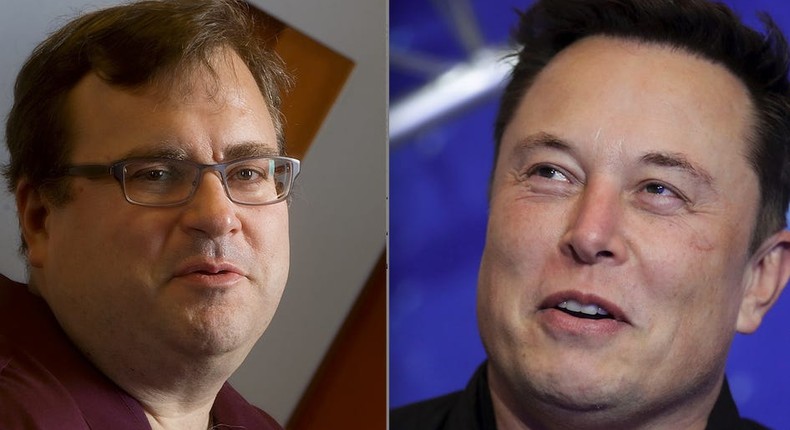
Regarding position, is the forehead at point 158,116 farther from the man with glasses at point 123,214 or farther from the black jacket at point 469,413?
the black jacket at point 469,413

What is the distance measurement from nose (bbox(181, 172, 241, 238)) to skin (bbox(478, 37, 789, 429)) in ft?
1.95

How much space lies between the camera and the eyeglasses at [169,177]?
5.71ft

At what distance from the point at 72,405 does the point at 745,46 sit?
135 centimetres

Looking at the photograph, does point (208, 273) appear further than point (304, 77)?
No

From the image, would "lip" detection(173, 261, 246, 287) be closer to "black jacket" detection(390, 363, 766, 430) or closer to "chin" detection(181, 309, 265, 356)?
"chin" detection(181, 309, 265, 356)

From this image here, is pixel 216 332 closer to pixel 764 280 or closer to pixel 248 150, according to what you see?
pixel 248 150

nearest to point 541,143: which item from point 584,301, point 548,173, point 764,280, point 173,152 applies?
point 548,173

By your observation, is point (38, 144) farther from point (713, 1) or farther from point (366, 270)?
point (713, 1)

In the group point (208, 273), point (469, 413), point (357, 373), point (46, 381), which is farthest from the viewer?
point (357, 373)

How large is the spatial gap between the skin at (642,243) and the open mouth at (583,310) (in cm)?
1

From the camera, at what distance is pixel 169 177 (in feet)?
5.80

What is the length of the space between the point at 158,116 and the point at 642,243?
90 centimetres

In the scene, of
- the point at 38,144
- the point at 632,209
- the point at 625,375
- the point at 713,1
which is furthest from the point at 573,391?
the point at 38,144


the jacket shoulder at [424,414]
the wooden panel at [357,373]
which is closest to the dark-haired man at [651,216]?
the jacket shoulder at [424,414]
